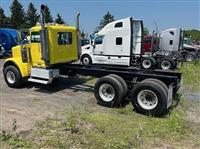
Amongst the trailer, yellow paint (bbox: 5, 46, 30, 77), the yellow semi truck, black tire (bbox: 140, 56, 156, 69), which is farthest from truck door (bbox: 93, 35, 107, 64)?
yellow paint (bbox: 5, 46, 30, 77)

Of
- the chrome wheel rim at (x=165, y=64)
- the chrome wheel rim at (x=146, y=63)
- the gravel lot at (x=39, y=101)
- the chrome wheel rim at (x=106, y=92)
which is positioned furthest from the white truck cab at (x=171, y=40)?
the chrome wheel rim at (x=106, y=92)

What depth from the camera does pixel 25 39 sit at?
33.8ft

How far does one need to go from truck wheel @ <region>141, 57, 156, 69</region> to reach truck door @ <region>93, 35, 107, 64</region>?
283 centimetres

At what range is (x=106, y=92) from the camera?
326 inches

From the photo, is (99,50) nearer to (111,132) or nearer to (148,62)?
(148,62)

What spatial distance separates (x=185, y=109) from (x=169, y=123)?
169cm

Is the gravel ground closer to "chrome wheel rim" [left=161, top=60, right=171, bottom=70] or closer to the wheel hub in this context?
"chrome wheel rim" [left=161, top=60, right=171, bottom=70]

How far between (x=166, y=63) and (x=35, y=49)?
1112cm

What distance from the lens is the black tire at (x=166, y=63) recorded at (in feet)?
60.3

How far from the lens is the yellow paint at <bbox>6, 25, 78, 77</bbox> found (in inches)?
386

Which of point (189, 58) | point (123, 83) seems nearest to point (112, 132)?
point (123, 83)

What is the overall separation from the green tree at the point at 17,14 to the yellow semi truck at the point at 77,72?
61810 millimetres

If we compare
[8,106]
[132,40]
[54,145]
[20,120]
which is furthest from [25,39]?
[132,40]

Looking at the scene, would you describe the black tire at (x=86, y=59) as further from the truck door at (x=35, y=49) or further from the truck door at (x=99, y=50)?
the truck door at (x=35, y=49)
